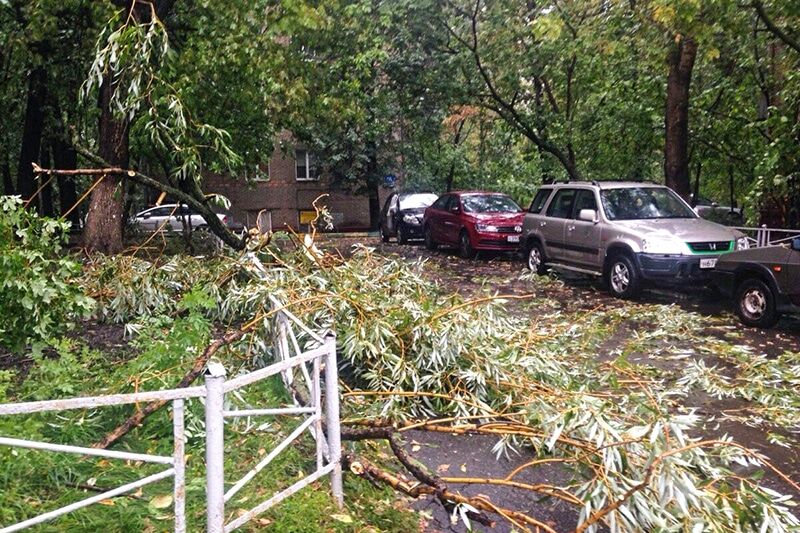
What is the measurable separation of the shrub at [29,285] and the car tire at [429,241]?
1538cm

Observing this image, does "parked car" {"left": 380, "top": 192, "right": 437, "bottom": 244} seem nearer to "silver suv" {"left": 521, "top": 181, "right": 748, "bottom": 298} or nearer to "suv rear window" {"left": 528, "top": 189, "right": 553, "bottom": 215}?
"suv rear window" {"left": 528, "top": 189, "right": 553, "bottom": 215}

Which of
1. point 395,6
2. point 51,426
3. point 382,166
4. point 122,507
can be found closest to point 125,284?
point 51,426

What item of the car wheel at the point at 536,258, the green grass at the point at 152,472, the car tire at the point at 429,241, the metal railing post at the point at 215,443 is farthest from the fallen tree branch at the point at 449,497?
the car tire at the point at 429,241

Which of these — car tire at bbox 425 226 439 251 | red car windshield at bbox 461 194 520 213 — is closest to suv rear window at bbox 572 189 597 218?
red car windshield at bbox 461 194 520 213

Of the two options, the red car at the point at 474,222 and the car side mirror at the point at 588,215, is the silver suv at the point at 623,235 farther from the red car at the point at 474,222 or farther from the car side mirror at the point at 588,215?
A: the red car at the point at 474,222

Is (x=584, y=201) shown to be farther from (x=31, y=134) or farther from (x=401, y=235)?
(x=31, y=134)

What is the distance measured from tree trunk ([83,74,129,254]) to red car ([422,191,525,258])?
899 centimetres

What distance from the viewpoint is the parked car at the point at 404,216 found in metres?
23.0

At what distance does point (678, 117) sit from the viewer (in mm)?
14227

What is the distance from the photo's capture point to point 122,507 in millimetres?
3344

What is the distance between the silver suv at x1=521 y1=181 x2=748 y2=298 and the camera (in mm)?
11000

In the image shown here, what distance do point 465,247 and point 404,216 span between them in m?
5.23

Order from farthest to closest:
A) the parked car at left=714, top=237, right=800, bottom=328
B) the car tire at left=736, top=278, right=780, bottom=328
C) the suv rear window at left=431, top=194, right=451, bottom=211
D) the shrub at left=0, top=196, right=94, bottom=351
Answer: the suv rear window at left=431, top=194, right=451, bottom=211
the car tire at left=736, top=278, right=780, bottom=328
the parked car at left=714, top=237, right=800, bottom=328
the shrub at left=0, top=196, right=94, bottom=351

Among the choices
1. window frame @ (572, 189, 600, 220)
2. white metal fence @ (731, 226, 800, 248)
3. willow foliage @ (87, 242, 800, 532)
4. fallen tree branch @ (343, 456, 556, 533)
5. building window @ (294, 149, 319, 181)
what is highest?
building window @ (294, 149, 319, 181)
